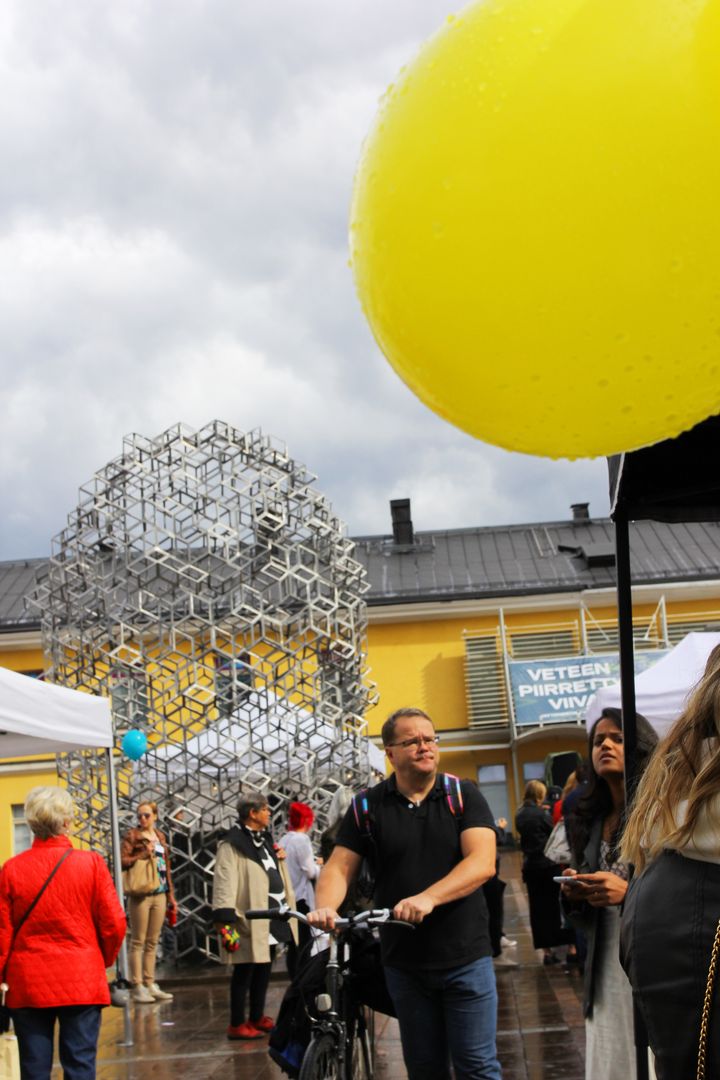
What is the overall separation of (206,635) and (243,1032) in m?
5.53

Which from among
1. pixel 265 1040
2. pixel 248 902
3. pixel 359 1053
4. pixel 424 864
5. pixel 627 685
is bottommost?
pixel 265 1040

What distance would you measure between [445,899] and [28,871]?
2272 millimetres

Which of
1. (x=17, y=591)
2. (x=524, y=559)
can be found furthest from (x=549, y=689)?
(x=17, y=591)

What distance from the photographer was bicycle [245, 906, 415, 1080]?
4.56 meters

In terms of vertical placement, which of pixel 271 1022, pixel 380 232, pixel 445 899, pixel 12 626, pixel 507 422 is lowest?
pixel 271 1022

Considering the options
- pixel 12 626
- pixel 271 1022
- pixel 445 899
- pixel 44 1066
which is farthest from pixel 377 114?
pixel 12 626

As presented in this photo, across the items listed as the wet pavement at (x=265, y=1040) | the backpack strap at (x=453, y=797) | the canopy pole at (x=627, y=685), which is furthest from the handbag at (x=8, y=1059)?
the canopy pole at (x=627, y=685)

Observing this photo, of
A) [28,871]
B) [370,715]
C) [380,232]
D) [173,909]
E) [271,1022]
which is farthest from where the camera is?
[370,715]

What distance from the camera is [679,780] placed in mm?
2068

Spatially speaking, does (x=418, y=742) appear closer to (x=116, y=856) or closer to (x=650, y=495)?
(x=650, y=495)

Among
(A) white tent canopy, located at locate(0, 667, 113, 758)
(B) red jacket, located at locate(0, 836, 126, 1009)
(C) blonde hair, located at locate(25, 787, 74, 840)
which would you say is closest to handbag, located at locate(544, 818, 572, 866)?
(A) white tent canopy, located at locate(0, 667, 113, 758)

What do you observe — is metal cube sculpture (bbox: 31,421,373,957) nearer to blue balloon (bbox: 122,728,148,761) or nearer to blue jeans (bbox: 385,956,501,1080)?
blue balloon (bbox: 122,728,148,761)

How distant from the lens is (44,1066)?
18.8 feet

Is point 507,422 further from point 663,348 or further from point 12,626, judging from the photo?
point 12,626
